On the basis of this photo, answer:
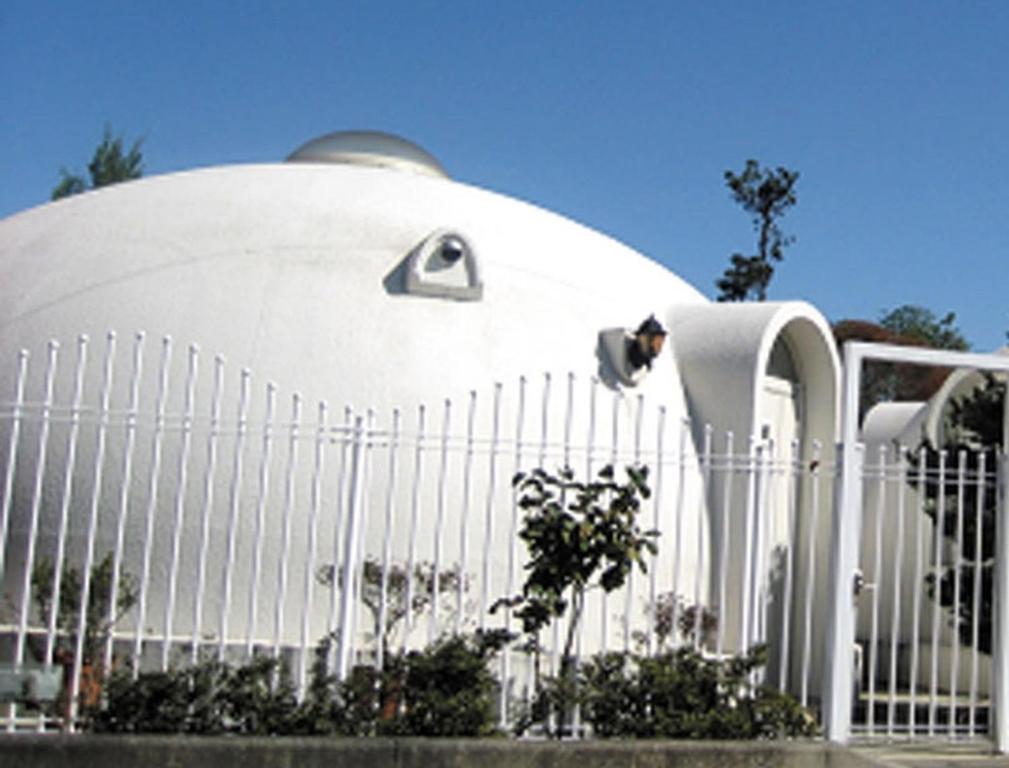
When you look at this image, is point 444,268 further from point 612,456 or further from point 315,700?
point 315,700

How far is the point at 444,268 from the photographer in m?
10.9

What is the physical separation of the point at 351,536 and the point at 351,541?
0.03m

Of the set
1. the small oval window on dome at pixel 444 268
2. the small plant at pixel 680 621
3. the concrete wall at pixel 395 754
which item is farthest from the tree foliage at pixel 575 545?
the small oval window on dome at pixel 444 268

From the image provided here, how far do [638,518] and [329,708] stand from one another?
4651 millimetres

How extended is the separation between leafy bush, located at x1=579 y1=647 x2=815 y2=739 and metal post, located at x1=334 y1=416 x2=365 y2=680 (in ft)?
4.53

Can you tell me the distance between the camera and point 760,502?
8.23m

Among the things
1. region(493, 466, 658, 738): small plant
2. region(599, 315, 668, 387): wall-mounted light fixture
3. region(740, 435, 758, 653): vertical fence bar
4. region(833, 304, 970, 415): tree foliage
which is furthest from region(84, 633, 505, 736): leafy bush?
region(833, 304, 970, 415): tree foliage

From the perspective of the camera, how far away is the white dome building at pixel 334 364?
9.70 m

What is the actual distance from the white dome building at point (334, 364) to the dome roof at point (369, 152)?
77 cm

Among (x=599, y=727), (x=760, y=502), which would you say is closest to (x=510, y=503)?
(x=760, y=502)

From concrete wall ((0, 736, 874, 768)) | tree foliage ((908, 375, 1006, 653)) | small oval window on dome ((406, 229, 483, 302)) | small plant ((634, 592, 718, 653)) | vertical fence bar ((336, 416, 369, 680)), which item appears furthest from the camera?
small oval window on dome ((406, 229, 483, 302))

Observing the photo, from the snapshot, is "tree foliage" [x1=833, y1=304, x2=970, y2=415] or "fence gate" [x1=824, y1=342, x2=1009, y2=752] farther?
"tree foliage" [x1=833, y1=304, x2=970, y2=415]

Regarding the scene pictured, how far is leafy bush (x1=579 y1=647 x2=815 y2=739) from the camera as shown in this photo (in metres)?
7.00

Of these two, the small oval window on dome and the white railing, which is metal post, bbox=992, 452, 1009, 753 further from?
the small oval window on dome
